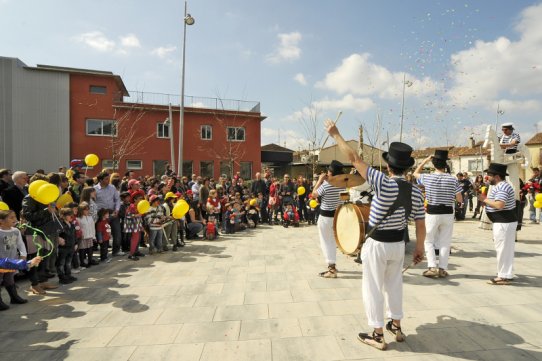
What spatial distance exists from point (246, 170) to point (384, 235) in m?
24.6

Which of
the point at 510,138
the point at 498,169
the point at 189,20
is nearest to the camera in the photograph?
the point at 498,169

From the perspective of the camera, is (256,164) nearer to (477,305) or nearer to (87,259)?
(87,259)

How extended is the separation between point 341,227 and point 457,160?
5644cm

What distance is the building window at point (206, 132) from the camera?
2639cm

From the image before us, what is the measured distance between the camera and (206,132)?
26500mm

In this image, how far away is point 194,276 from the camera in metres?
6.26

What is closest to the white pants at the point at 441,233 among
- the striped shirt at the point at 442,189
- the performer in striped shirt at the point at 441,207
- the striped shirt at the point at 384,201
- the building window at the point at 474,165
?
the performer in striped shirt at the point at 441,207

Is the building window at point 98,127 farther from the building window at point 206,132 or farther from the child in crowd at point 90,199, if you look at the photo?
the child in crowd at point 90,199

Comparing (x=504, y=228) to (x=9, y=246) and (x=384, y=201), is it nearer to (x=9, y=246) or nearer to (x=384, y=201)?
(x=384, y=201)

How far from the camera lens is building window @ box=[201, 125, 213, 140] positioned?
26.4 metres

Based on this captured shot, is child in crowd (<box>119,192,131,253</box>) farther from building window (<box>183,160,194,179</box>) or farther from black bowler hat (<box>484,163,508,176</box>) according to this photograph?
building window (<box>183,160,194,179</box>)

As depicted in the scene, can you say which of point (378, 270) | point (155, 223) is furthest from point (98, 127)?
point (378, 270)

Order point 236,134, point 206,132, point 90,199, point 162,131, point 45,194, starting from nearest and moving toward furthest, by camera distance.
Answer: point 45,194
point 90,199
point 162,131
point 206,132
point 236,134

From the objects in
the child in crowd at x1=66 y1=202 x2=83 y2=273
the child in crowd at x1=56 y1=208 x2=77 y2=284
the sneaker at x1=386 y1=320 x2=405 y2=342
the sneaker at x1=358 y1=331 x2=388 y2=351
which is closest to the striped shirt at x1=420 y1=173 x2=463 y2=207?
the sneaker at x1=386 y1=320 x2=405 y2=342
